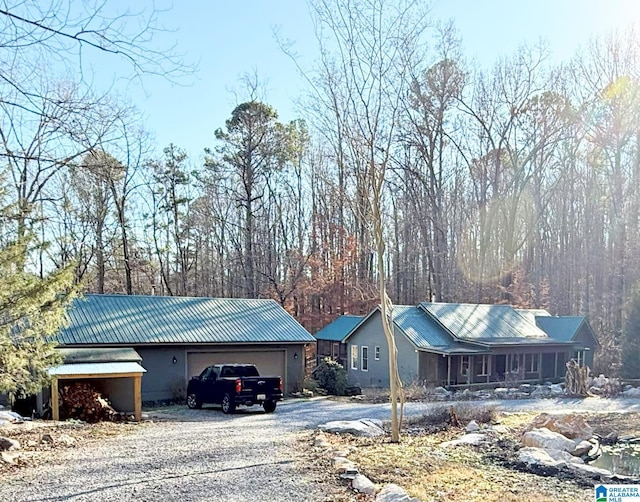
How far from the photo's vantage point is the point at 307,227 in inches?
1529

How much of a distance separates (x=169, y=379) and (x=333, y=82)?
42.8 ft

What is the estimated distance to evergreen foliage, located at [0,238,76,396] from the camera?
9531 millimetres

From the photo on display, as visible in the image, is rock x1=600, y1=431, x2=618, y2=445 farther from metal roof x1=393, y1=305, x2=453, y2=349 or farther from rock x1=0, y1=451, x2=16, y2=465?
metal roof x1=393, y1=305, x2=453, y2=349

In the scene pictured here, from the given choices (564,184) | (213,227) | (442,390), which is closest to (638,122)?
(564,184)

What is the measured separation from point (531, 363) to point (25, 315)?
23.5 meters

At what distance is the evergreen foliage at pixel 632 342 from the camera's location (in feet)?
83.9

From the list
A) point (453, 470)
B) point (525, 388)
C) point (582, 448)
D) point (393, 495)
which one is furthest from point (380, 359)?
point (393, 495)

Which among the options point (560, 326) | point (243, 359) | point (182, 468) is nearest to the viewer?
point (182, 468)

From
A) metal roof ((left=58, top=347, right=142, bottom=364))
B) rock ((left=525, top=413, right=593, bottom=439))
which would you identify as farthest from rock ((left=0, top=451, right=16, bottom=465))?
rock ((left=525, top=413, right=593, bottom=439))

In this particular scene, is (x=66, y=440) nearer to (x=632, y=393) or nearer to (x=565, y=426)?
(x=565, y=426)

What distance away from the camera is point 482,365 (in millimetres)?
25828

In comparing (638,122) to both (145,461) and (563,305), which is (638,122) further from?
(145,461)

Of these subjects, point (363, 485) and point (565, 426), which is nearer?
point (363, 485)

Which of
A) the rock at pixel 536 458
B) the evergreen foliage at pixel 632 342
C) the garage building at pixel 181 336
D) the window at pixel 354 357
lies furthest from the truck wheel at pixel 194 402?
the evergreen foliage at pixel 632 342
